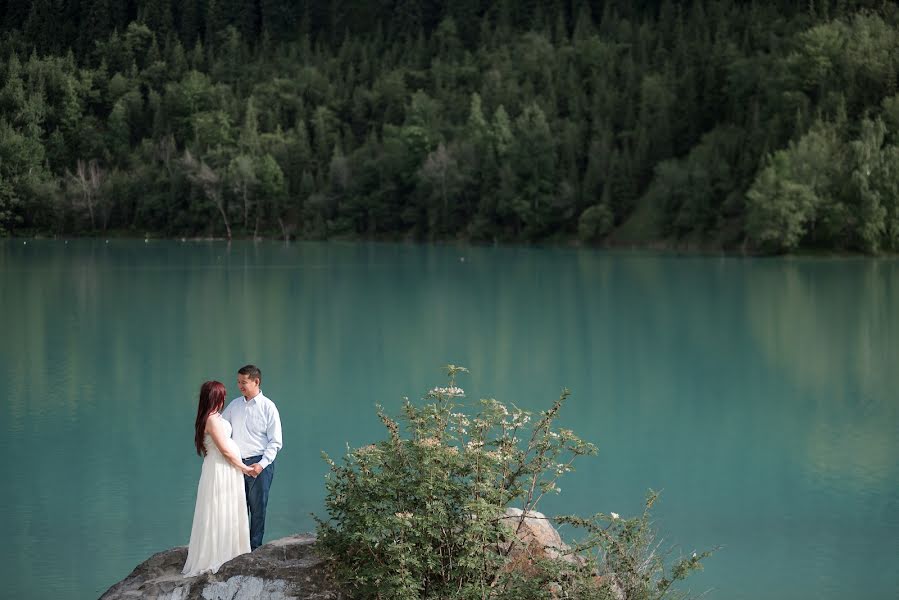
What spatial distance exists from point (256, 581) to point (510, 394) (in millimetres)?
17609

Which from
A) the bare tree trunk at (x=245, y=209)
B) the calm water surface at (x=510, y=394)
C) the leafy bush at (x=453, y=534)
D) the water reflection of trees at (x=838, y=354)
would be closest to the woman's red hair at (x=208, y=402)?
the leafy bush at (x=453, y=534)

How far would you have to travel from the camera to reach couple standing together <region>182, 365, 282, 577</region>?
Answer: 33.4ft

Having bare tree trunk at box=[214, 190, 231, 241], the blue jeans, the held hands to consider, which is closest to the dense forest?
bare tree trunk at box=[214, 190, 231, 241]

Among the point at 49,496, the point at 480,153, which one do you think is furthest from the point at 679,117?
the point at 49,496

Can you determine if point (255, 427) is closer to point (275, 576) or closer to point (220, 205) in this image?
point (275, 576)

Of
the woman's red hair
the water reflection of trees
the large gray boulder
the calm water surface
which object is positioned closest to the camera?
the large gray boulder

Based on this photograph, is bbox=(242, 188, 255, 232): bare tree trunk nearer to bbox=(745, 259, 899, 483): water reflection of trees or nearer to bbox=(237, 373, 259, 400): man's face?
bbox=(745, 259, 899, 483): water reflection of trees

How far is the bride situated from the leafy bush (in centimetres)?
103

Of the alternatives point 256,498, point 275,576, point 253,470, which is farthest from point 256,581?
point 256,498

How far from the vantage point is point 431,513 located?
9305 mm

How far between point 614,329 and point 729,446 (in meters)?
19.5

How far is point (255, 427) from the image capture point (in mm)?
10797

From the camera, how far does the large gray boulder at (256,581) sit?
9.41m

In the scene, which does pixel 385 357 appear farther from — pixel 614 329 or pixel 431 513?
pixel 431 513
